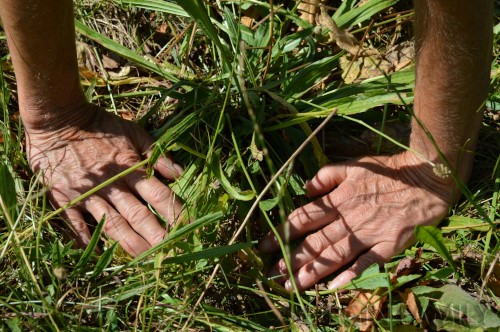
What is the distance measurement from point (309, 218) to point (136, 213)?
0.49m

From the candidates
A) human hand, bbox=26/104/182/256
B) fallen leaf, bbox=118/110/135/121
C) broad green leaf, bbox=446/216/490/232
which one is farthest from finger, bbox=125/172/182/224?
broad green leaf, bbox=446/216/490/232

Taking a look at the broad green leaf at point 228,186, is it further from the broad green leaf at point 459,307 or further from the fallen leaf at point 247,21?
the fallen leaf at point 247,21

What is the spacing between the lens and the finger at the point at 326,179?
1956mm

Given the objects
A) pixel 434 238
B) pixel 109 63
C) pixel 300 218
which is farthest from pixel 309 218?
pixel 109 63

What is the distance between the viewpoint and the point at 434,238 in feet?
5.60

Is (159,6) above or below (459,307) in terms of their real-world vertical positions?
above

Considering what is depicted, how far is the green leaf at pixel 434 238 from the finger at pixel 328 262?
22 centimetres

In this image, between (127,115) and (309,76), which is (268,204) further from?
(127,115)

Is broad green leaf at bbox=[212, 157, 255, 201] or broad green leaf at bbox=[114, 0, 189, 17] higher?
broad green leaf at bbox=[114, 0, 189, 17]

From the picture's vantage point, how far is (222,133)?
208 cm

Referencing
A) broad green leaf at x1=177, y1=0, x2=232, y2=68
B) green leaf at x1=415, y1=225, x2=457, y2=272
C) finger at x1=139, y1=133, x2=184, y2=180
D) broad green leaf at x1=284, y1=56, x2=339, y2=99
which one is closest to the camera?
green leaf at x1=415, y1=225, x2=457, y2=272

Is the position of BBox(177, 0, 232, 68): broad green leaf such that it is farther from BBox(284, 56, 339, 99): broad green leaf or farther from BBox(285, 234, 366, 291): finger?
BBox(285, 234, 366, 291): finger

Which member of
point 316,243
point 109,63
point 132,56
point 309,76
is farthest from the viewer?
point 109,63

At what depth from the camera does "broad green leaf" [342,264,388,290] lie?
1735 mm
